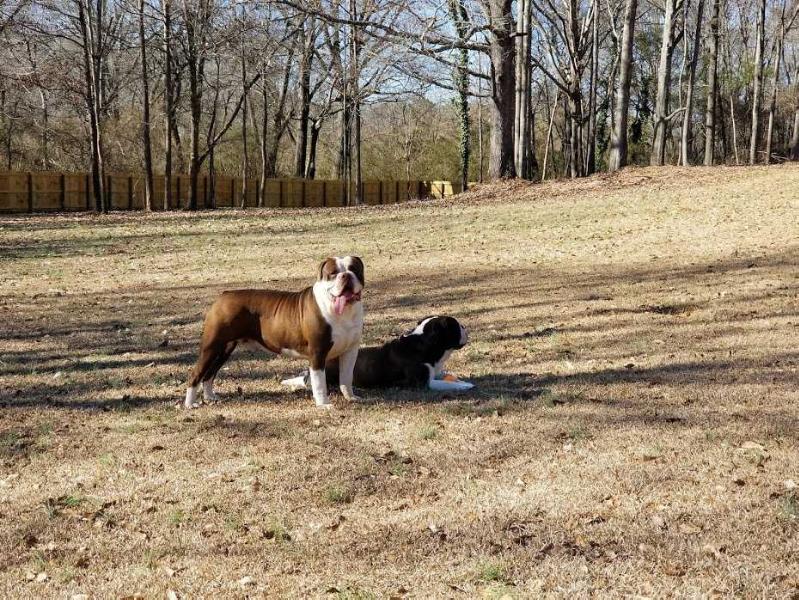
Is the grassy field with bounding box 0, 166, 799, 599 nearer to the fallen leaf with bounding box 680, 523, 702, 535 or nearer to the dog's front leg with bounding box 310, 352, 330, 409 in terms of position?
the fallen leaf with bounding box 680, 523, 702, 535

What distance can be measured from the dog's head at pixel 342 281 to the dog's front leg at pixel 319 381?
16.9 inches

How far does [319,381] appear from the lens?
6.93 meters

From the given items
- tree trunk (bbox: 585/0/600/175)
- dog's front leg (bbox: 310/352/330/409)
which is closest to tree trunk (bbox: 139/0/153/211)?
tree trunk (bbox: 585/0/600/175)

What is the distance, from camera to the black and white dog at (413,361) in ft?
24.7

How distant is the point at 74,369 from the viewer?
891 cm

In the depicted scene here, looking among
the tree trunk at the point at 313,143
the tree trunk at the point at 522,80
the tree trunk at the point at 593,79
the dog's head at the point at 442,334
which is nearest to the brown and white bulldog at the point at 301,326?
the dog's head at the point at 442,334

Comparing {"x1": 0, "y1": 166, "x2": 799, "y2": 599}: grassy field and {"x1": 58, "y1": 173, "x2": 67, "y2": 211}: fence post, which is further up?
{"x1": 58, "y1": 173, "x2": 67, "y2": 211}: fence post

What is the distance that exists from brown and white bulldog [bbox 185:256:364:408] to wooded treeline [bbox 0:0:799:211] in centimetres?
1837

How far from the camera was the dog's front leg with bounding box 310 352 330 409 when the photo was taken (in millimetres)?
6801

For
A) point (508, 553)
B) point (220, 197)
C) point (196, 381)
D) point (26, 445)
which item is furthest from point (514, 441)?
point (220, 197)

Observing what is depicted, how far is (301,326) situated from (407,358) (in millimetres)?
1193

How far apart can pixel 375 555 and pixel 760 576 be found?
1796 mm

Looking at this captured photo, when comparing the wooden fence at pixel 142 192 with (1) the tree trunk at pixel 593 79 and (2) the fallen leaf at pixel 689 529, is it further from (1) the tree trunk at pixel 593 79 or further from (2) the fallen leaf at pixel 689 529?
(2) the fallen leaf at pixel 689 529

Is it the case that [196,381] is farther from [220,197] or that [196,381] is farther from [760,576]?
[220,197]
